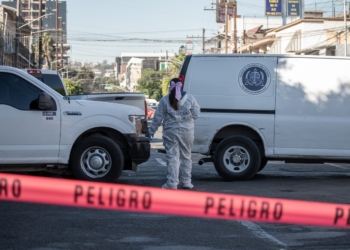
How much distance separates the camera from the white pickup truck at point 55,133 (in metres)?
10.3

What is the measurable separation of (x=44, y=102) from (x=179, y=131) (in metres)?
2.03

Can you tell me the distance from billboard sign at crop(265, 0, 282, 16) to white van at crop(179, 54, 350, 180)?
5990cm

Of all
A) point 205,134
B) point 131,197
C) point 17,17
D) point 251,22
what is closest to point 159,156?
point 205,134

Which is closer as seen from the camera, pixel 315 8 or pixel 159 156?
pixel 159 156

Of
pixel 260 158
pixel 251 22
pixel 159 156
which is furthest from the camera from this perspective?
pixel 251 22

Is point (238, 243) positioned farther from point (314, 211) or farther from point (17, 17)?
point (17, 17)

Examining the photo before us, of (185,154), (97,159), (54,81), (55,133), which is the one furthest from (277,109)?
(54,81)

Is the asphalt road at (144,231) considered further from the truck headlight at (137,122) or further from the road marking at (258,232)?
the truck headlight at (137,122)

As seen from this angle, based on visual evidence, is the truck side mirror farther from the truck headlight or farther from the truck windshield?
the truck windshield

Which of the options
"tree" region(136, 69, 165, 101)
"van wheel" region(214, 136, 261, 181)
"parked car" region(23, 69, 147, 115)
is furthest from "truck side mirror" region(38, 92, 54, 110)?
"tree" region(136, 69, 165, 101)

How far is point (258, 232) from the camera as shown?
709 cm

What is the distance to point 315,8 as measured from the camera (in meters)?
74.1

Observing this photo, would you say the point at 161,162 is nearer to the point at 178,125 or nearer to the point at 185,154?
the point at 185,154

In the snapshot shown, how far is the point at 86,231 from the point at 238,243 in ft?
5.16
